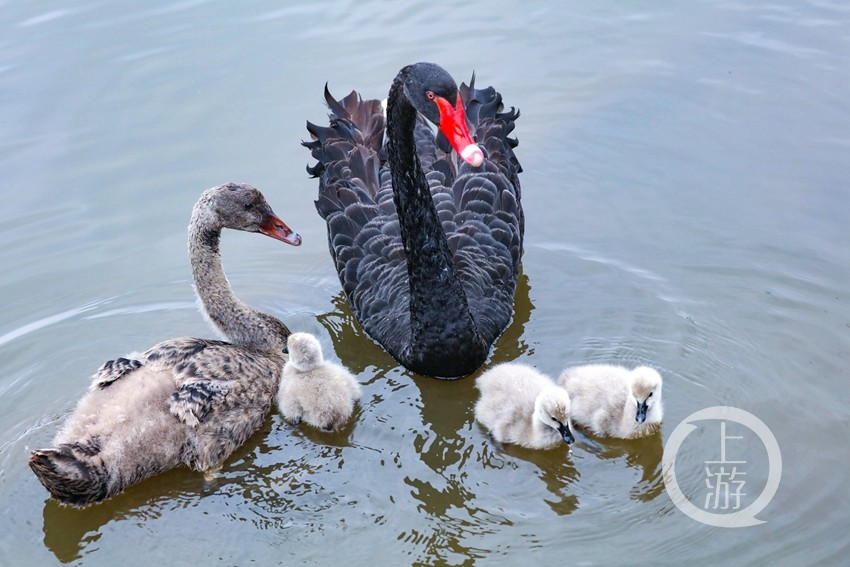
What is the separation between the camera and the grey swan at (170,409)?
170 inches

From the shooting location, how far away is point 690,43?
802 cm

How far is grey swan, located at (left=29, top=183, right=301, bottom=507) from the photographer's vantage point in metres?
4.32

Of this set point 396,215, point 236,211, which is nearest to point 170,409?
point 236,211

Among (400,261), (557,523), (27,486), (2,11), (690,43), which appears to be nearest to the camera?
(557,523)

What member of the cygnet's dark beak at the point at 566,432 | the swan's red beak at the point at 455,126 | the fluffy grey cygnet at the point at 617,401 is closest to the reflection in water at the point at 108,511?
the cygnet's dark beak at the point at 566,432

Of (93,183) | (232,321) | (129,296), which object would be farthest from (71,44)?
(232,321)

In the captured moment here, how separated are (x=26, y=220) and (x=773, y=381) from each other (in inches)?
181

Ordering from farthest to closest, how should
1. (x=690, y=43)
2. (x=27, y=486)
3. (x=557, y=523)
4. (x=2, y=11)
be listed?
(x=2, y=11) → (x=690, y=43) → (x=27, y=486) → (x=557, y=523)

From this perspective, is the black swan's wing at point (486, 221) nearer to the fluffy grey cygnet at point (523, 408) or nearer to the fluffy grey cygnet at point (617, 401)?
the fluffy grey cygnet at point (523, 408)

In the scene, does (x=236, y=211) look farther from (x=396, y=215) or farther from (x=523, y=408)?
(x=523, y=408)

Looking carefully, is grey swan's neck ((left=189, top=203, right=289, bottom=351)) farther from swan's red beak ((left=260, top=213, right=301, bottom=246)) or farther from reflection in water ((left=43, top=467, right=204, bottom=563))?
reflection in water ((left=43, top=467, right=204, bottom=563))

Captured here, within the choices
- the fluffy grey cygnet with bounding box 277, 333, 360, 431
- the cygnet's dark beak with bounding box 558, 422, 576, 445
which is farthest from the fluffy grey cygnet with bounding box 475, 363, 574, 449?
the fluffy grey cygnet with bounding box 277, 333, 360, 431

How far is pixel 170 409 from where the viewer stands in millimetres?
4578

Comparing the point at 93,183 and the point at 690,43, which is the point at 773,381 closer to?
the point at 690,43
